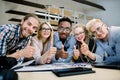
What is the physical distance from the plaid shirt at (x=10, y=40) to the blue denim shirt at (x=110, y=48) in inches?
30.1

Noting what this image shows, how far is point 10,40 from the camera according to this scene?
55.8 inches

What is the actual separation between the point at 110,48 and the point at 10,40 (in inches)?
37.7

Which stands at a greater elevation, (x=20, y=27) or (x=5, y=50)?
(x=20, y=27)

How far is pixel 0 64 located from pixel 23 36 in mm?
748

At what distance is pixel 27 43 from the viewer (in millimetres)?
1542

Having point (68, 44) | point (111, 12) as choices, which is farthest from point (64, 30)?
point (111, 12)

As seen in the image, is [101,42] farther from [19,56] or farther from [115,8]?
[115,8]

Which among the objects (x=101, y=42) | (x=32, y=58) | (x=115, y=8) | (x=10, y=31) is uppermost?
(x=115, y=8)

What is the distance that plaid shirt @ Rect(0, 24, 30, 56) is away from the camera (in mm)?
1343

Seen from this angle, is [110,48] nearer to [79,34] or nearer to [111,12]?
[79,34]

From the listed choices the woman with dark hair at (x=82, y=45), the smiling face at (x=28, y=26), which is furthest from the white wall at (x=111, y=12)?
the smiling face at (x=28, y=26)

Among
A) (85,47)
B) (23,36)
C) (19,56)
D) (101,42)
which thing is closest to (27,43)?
(23,36)

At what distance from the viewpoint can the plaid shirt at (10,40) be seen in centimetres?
134

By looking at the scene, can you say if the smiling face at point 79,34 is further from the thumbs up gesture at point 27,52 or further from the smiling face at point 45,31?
the thumbs up gesture at point 27,52
